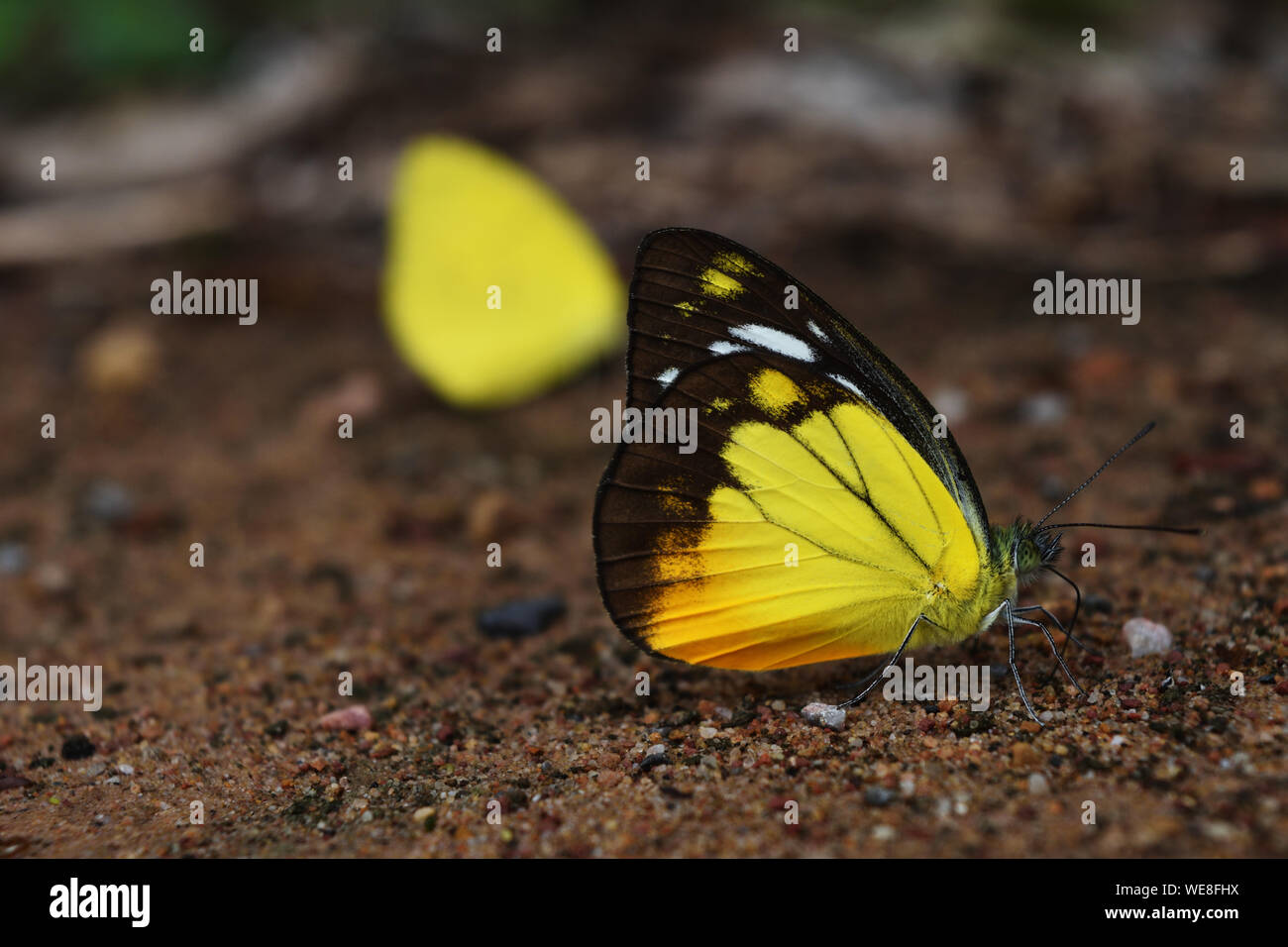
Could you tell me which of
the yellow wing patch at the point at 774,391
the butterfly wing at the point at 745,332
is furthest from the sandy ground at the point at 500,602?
the yellow wing patch at the point at 774,391

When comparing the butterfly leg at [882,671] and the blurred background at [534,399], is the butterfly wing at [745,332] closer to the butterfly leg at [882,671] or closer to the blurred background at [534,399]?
the butterfly leg at [882,671]

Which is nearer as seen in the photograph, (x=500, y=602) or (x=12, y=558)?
(x=500, y=602)

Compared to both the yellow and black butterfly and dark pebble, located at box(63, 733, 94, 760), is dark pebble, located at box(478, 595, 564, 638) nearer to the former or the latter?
the yellow and black butterfly

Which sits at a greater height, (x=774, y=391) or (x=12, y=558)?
(x=774, y=391)

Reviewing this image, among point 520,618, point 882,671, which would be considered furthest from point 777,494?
point 520,618

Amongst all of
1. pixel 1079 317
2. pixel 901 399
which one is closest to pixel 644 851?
pixel 901 399

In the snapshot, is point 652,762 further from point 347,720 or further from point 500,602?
point 500,602
